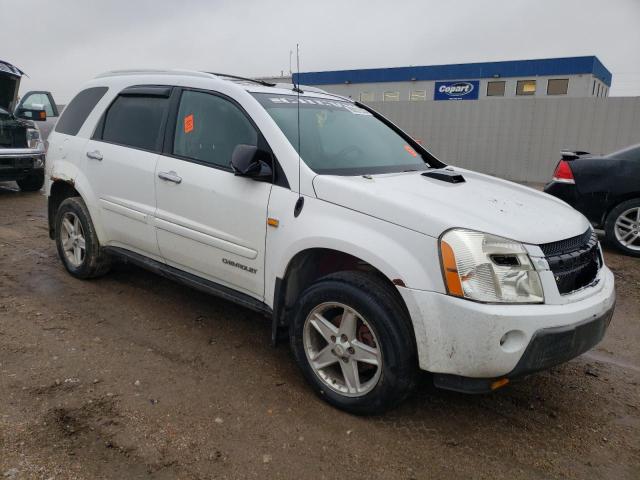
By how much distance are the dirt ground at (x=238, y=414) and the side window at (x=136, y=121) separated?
4.43 ft

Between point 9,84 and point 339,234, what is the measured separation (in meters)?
8.82

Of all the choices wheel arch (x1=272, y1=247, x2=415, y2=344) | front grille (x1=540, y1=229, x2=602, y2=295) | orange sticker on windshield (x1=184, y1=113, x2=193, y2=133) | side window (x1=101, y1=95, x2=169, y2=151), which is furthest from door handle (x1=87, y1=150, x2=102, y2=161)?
front grille (x1=540, y1=229, x2=602, y2=295)

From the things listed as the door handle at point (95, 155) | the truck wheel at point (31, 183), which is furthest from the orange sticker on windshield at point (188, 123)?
the truck wheel at point (31, 183)

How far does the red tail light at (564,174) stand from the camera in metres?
6.66

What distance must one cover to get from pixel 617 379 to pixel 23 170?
9.29 m

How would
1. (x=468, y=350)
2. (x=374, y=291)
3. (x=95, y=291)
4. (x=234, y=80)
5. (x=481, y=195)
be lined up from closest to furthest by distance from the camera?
(x=468, y=350) < (x=374, y=291) < (x=481, y=195) < (x=234, y=80) < (x=95, y=291)

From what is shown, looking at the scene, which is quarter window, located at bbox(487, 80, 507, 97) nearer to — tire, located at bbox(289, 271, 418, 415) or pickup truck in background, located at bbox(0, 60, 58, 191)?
pickup truck in background, located at bbox(0, 60, 58, 191)

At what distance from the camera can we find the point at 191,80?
3.80m

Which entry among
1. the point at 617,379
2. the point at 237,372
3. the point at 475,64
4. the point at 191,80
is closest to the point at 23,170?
the point at 191,80

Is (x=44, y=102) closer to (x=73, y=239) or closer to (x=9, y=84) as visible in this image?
(x=9, y=84)

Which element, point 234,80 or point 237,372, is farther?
point 234,80

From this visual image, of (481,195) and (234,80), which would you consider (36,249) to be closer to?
(234,80)

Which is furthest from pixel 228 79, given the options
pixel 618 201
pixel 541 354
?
pixel 618 201

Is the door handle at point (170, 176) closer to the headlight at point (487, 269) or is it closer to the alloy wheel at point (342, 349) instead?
the alloy wheel at point (342, 349)
